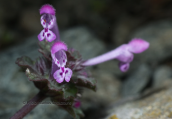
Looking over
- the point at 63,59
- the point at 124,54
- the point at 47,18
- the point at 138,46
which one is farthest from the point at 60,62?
the point at 138,46

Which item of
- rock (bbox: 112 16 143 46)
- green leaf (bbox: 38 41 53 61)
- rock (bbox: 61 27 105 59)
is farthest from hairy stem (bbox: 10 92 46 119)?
rock (bbox: 112 16 143 46)

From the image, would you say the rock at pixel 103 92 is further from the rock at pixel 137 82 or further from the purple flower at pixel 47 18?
the purple flower at pixel 47 18

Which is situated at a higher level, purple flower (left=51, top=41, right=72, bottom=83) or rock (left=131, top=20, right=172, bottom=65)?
rock (left=131, top=20, right=172, bottom=65)

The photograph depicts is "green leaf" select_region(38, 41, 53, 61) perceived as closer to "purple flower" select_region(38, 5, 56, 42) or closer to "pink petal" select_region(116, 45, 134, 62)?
"purple flower" select_region(38, 5, 56, 42)

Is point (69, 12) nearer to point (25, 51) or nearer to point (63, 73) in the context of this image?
point (25, 51)

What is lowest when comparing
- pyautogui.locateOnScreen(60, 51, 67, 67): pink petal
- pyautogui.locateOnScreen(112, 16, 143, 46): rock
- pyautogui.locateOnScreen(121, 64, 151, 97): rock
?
pyautogui.locateOnScreen(60, 51, 67, 67): pink petal

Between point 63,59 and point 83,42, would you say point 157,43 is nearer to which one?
point 83,42

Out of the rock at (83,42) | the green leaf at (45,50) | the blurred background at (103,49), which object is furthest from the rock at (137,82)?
the green leaf at (45,50)
